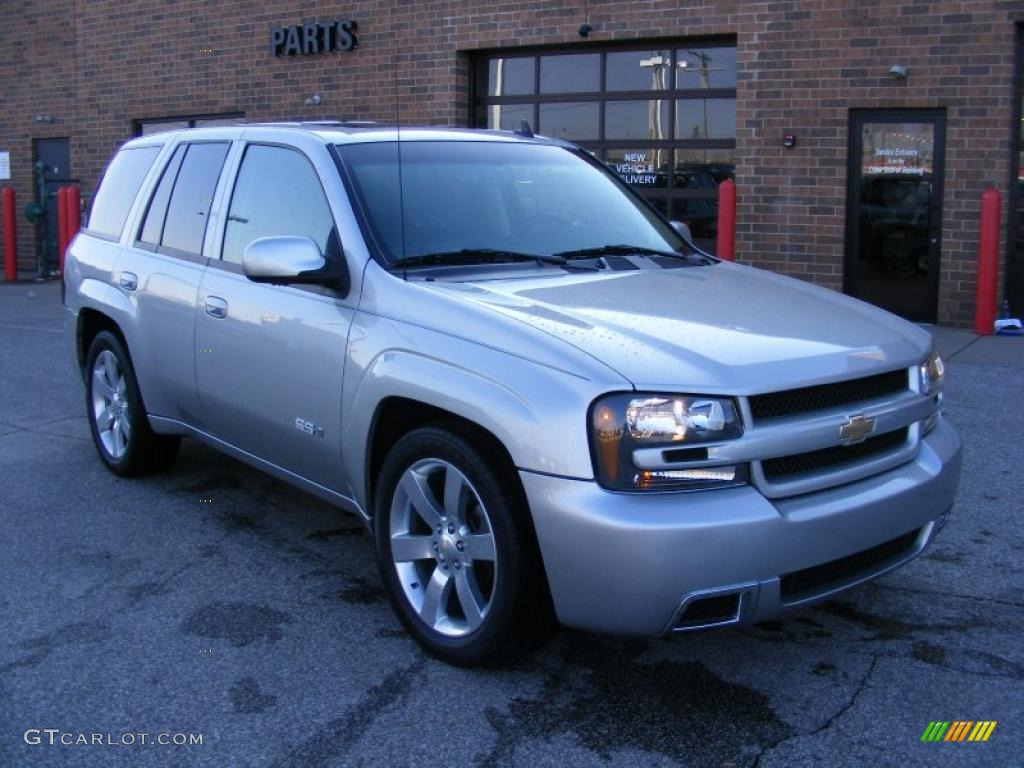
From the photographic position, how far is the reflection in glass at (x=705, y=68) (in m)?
13.0

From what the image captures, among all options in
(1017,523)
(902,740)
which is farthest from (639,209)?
(902,740)

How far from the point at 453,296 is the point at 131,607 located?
5.75 ft

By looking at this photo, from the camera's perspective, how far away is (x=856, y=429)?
3504 millimetres

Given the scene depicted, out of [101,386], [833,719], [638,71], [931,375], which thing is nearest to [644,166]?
[638,71]

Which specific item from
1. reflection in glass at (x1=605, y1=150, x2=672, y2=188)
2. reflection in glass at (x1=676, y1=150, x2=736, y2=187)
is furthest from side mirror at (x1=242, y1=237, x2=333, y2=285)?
reflection in glass at (x1=605, y1=150, x2=672, y2=188)

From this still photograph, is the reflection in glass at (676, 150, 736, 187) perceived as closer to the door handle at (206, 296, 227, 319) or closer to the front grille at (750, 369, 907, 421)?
the door handle at (206, 296, 227, 319)

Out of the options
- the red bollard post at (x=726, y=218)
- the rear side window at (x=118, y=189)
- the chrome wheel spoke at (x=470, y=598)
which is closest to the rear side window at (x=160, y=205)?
the rear side window at (x=118, y=189)

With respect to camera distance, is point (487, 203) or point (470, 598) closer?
point (470, 598)

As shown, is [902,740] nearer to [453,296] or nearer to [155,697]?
[453,296]

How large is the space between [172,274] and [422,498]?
84.3 inches

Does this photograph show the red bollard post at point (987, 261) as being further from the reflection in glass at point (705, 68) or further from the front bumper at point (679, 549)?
the front bumper at point (679, 549)

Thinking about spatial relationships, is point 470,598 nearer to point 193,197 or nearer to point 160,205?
point 193,197

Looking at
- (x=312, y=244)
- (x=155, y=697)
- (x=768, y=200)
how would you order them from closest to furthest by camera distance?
(x=155, y=697) → (x=312, y=244) → (x=768, y=200)

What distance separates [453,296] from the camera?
3.83m
